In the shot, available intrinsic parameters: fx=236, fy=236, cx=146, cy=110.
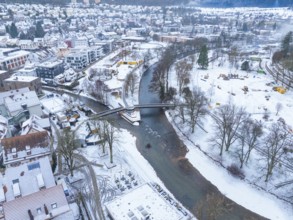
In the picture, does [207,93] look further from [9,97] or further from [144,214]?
[9,97]

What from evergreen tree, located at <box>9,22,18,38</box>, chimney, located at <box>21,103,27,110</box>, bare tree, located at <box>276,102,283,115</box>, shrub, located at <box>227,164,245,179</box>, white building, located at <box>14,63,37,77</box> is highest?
evergreen tree, located at <box>9,22,18,38</box>

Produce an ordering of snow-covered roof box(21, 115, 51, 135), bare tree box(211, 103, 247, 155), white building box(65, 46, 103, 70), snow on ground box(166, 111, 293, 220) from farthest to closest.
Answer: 1. white building box(65, 46, 103, 70)
2. snow-covered roof box(21, 115, 51, 135)
3. bare tree box(211, 103, 247, 155)
4. snow on ground box(166, 111, 293, 220)

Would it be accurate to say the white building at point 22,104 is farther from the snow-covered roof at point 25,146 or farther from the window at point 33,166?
the window at point 33,166

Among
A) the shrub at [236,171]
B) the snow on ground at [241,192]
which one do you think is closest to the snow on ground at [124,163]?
the snow on ground at [241,192]

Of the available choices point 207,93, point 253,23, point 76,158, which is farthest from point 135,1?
point 76,158

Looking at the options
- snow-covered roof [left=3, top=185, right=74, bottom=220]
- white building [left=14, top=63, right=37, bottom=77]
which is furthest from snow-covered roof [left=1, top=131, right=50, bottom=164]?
white building [left=14, top=63, right=37, bottom=77]

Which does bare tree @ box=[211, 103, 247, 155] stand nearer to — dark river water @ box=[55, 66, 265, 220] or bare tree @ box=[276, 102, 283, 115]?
dark river water @ box=[55, 66, 265, 220]

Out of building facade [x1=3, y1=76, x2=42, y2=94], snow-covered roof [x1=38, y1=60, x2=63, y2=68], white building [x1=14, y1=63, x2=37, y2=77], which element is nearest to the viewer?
building facade [x1=3, y1=76, x2=42, y2=94]
